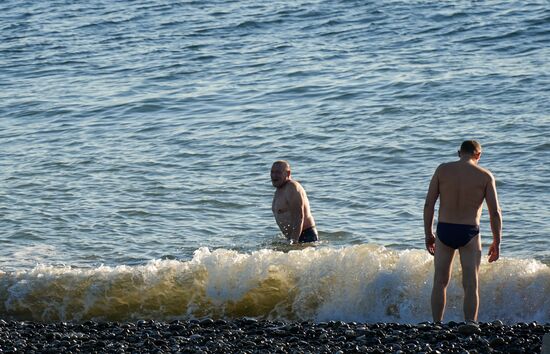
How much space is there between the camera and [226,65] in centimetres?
2217

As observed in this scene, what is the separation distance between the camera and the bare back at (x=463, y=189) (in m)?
8.92

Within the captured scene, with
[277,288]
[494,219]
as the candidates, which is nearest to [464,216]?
[494,219]

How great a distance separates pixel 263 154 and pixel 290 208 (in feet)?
13.7

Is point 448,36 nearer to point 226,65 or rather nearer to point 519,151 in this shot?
point 226,65

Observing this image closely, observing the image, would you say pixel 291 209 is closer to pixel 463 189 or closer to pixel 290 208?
pixel 290 208

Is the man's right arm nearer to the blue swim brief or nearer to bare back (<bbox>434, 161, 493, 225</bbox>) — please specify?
bare back (<bbox>434, 161, 493, 225</bbox>)

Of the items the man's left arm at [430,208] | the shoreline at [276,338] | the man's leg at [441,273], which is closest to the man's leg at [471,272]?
the man's leg at [441,273]

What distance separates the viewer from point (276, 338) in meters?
8.41

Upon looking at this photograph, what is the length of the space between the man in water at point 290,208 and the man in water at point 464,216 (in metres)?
3.12

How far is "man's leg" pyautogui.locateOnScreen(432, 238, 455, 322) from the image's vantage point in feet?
29.8

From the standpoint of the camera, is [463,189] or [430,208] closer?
[463,189]

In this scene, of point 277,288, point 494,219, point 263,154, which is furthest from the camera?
point 263,154

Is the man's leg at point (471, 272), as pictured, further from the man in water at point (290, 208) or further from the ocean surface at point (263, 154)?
the man in water at point (290, 208)

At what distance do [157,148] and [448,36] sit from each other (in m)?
7.54
